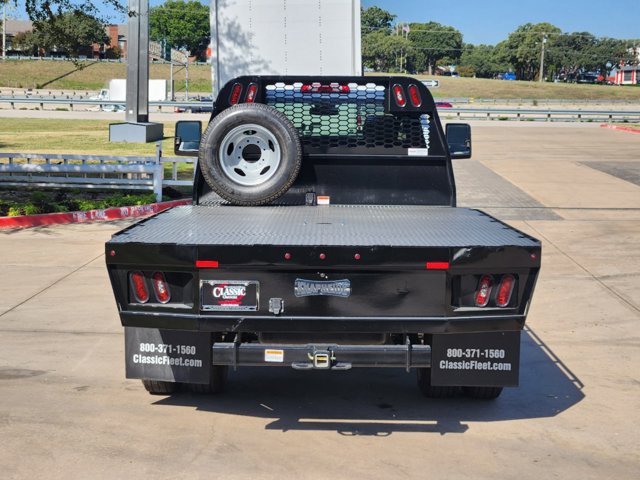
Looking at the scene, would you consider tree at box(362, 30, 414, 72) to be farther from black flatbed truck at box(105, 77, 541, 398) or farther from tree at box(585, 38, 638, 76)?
black flatbed truck at box(105, 77, 541, 398)

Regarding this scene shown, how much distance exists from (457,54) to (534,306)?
193 meters

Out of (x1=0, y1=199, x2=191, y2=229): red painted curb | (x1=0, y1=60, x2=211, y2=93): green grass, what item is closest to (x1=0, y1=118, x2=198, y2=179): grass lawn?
(x1=0, y1=199, x2=191, y2=229): red painted curb

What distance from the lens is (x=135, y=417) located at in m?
6.23

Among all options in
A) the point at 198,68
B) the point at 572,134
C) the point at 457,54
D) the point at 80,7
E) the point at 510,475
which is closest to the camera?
the point at 510,475

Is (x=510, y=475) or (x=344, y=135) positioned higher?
(x=344, y=135)

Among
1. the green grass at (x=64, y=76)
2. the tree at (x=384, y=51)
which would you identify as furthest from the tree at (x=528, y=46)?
the green grass at (x=64, y=76)

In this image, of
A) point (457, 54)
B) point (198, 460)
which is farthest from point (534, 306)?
point (457, 54)

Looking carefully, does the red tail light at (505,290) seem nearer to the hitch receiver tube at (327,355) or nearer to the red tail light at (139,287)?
the hitch receiver tube at (327,355)

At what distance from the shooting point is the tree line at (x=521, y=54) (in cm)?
16925

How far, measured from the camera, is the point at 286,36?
1495 centimetres

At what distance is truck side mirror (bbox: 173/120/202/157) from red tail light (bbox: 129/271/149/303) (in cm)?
200

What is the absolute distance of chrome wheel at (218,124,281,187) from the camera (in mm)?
7030

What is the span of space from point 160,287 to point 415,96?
2978mm

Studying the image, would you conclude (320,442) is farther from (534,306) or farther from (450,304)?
(534,306)
